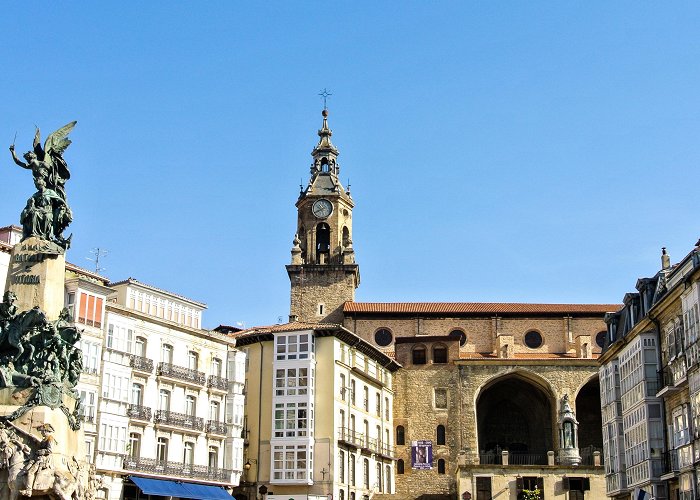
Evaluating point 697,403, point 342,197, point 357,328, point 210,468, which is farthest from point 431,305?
point 697,403

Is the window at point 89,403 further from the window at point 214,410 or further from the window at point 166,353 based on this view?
the window at point 214,410

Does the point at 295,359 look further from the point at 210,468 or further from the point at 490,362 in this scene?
the point at 490,362

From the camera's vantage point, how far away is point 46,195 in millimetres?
20609

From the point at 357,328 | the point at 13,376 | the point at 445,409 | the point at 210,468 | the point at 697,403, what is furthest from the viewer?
the point at 357,328

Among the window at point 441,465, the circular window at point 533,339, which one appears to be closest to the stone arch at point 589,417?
the circular window at point 533,339

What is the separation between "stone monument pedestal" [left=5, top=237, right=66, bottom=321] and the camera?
19.7 m

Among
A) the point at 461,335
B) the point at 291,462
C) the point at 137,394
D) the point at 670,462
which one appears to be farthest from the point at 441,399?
the point at 670,462

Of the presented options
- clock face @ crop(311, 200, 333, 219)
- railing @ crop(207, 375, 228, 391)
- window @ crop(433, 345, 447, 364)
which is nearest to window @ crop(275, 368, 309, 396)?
railing @ crop(207, 375, 228, 391)

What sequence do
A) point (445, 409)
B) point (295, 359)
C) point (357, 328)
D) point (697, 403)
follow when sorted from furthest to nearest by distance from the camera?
point (357, 328) → point (445, 409) → point (295, 359) → point (697, 403)

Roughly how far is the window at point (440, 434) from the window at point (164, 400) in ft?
82.9

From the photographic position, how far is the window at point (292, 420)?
54.2 m

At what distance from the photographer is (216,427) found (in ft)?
162

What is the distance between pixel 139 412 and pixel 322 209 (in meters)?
34.1

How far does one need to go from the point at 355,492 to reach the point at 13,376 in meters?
40.6
